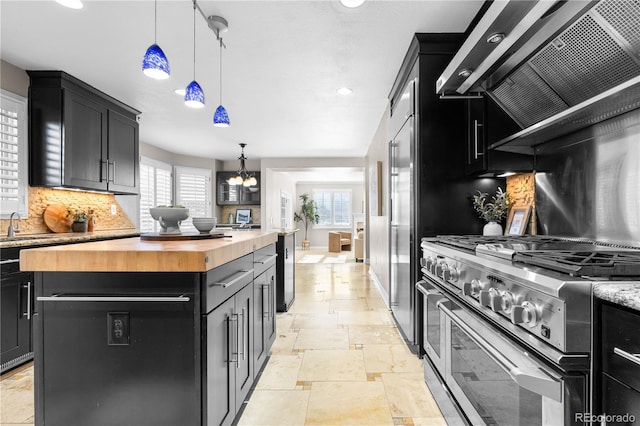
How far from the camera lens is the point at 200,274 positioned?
1.27m

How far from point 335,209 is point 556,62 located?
10733mm

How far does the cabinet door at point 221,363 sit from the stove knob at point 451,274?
3.46 ft

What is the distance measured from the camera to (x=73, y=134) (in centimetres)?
348

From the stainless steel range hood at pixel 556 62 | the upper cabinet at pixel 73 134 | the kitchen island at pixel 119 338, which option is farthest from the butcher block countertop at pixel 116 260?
the upper cabinet at pixel 73 134

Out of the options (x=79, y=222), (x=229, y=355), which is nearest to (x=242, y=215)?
(x=79, y=222)

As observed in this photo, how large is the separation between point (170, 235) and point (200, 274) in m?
0.66

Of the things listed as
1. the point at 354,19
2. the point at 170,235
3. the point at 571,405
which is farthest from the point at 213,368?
the point at 354,19

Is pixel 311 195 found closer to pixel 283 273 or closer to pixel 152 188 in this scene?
pixel 152 188

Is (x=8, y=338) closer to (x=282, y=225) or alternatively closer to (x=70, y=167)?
(x=70, y=167)

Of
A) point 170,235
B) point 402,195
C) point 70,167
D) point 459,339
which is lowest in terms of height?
point 459,339

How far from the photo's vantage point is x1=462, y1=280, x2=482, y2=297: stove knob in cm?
133

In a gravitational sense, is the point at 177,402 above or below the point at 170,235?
below

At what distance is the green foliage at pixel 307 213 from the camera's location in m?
12.0

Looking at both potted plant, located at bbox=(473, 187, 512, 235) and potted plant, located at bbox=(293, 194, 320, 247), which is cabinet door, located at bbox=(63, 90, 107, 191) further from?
potted plant, located at bbox=(293, 194, 320, 247)
